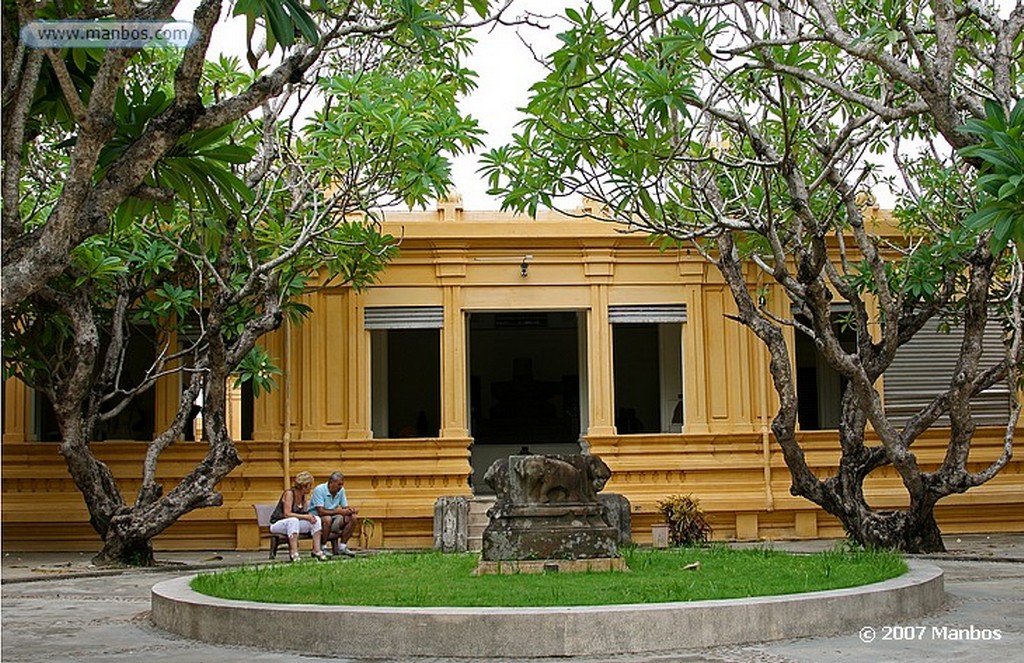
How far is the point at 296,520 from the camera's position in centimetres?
1365

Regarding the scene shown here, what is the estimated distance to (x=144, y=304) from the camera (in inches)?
591

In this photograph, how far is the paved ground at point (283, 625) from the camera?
7.12 meters

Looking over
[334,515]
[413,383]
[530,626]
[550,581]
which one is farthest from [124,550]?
[413,383]

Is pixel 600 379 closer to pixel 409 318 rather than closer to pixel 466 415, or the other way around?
pixel 466 415

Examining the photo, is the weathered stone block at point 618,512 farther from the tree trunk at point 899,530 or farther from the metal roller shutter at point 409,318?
the metal roller shutter at point 409,318

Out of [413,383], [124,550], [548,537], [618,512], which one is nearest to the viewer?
[548,537]

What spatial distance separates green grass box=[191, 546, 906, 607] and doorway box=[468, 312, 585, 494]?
11.1 m

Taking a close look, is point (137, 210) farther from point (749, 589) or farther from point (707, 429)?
point (707, 429)

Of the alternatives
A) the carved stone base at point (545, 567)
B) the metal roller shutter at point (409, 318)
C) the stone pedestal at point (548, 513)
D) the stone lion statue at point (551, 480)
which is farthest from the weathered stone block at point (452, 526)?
the carved stone base at point (545, 567)

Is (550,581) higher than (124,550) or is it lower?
higher

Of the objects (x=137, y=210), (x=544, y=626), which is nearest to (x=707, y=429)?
(x=544, y=626)

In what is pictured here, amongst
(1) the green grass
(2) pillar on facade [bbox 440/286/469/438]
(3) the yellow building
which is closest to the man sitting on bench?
Answer: (3) the yellow building

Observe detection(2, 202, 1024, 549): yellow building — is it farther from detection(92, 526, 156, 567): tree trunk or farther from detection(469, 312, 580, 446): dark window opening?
detection(469, 312, 580, 446): dark window opening

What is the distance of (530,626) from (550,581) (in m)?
1.64
